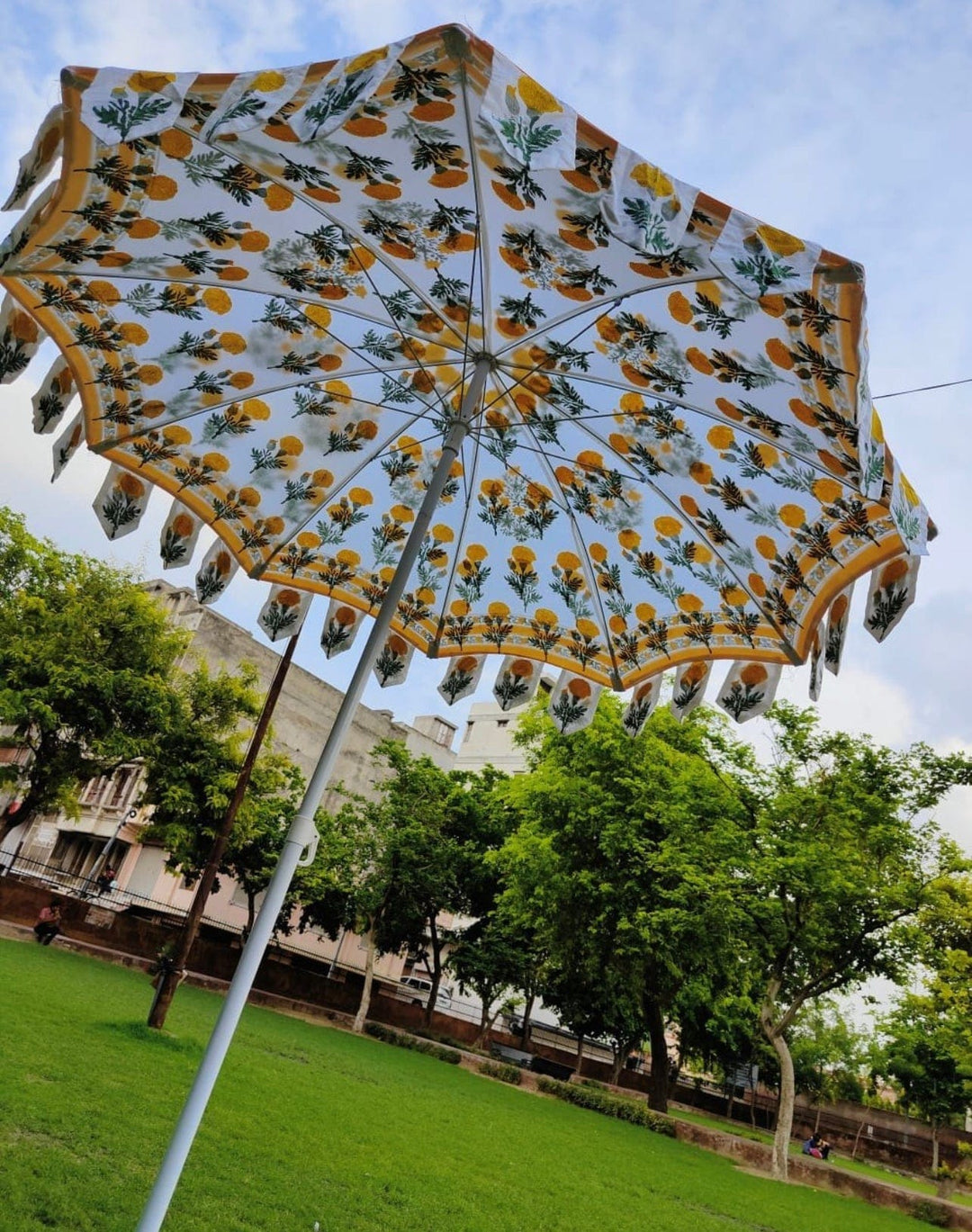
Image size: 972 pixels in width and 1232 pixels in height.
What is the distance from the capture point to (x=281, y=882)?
3611 millimetres

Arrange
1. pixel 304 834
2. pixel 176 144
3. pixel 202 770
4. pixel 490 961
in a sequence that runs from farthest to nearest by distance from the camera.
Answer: pixel 490 961 < pixel 202 770 < pixel 304 834 < pixel 176 144

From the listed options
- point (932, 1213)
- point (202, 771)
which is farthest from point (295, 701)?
point (932, 1213)

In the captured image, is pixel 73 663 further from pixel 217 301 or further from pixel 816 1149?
pixel 816 1149

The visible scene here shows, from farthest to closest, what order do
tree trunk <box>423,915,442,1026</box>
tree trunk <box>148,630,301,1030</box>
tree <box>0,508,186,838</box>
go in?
tree trunk <box>423,915,442,1026</box>, tree <box>0,508,186,838</box>, tree trunk <box>148,630,301,1030</box>

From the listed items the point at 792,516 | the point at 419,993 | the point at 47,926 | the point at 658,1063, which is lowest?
the point at 47,926

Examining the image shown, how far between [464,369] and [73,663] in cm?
2004

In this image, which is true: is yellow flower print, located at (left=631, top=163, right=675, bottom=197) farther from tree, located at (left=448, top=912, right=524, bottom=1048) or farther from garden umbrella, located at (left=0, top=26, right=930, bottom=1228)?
tree, located at (left=448, top=912, right=524, bottom=1048)

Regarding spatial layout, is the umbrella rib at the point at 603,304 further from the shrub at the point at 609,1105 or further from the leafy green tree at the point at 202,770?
Answer: the leafy green tree at the point at 202,770

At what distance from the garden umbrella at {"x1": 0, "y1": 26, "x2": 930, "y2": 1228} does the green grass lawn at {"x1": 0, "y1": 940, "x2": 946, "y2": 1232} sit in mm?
3061

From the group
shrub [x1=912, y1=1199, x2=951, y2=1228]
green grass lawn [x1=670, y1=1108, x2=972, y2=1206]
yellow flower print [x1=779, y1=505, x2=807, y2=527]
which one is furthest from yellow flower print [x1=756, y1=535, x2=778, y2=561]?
green grass lawn [x1=670, y1=1108, x2=972, y2=1206]

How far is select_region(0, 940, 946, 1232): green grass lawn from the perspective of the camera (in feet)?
18.7

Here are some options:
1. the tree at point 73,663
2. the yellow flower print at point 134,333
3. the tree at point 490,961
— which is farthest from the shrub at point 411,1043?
the yellow flower print at point 134,333

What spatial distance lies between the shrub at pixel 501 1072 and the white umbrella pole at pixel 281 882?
20418mm

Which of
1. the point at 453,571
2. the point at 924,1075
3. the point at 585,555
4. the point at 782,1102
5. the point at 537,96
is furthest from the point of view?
the point at 924,1075
